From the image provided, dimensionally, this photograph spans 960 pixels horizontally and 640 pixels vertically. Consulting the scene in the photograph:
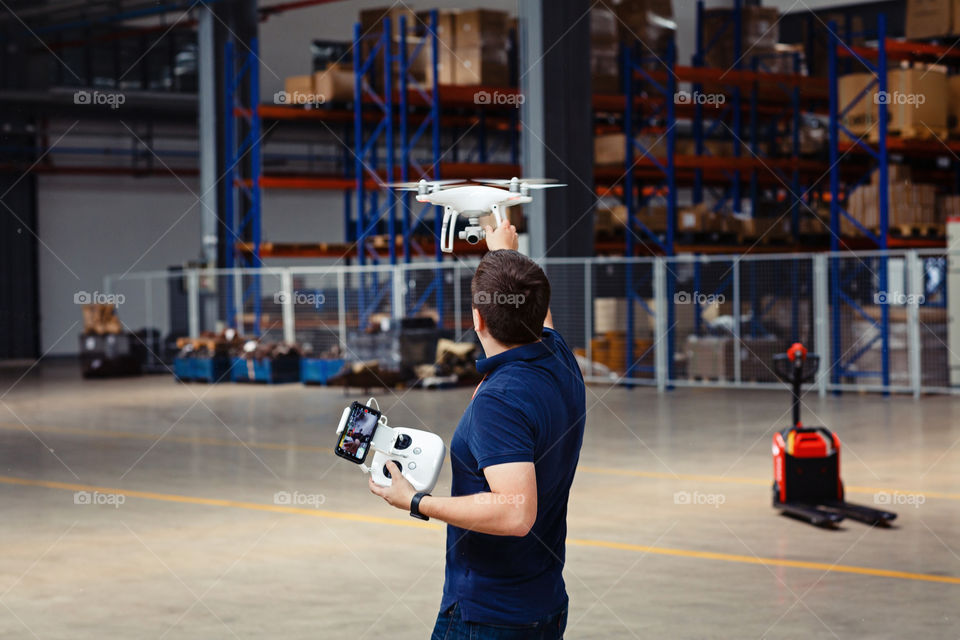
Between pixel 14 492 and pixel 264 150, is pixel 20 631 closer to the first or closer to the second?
pixel 14 492

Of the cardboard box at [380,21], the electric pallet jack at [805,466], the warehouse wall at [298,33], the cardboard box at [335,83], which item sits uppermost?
the warehouse wall at [298,33]

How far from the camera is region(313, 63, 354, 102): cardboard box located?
60.7ft

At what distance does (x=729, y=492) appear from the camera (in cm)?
813

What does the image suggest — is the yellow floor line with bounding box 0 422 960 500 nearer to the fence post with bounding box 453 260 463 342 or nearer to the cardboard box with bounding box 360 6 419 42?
Result: the fence post with bounding box 453 260 463 342

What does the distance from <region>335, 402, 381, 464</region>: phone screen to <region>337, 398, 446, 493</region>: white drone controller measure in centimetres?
5

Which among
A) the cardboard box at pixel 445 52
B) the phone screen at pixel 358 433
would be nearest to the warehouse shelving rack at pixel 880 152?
the cardboard box at pixel 445 52

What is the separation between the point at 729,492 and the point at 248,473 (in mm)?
3818

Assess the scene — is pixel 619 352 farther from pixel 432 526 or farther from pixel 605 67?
pixel 432 526

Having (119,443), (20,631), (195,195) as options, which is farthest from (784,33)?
(20,631)

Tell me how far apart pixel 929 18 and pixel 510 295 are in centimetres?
1601

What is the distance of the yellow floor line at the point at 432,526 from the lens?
583cm

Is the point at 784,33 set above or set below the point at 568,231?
above

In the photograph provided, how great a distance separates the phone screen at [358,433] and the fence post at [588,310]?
43.2ft

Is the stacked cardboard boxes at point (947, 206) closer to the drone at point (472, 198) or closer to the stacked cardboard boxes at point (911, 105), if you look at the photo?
the stacked cardboard boxes at point (911, 105)
